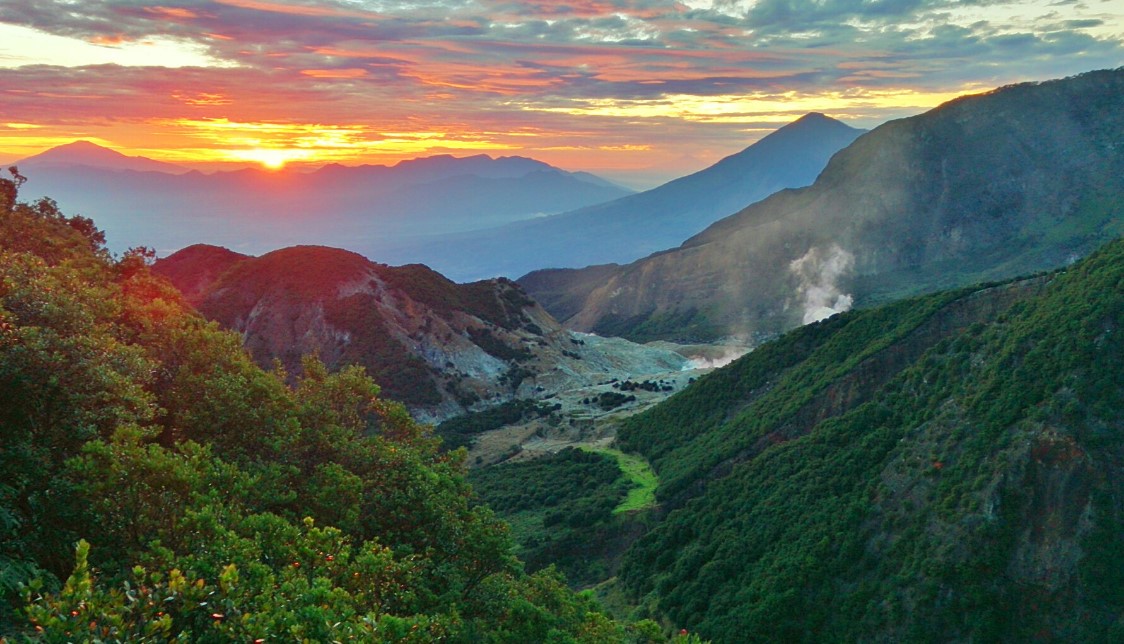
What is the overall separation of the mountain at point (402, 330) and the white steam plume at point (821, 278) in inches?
1673

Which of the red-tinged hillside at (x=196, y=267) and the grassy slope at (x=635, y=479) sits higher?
the red-tinged hillside at (x=196, y=267)

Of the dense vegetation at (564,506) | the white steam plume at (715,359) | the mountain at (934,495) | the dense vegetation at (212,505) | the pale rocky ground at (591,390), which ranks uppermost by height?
the dense vegetation at (212,505)

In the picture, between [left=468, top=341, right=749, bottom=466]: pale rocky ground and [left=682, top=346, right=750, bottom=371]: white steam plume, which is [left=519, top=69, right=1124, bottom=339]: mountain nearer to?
[left=682, top=346, right=750, bottom=371]: white steam plume

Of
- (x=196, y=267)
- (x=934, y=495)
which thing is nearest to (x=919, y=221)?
(x=196, y=267)

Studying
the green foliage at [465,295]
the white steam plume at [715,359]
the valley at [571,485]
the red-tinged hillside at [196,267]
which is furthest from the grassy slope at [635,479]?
the red-tinged hillside at [196,267]

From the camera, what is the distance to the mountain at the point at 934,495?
2294 centimetres

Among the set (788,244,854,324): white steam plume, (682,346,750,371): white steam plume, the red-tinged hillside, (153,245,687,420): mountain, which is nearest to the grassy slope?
(153,245,687,420): mountain

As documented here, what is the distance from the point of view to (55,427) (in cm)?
1286

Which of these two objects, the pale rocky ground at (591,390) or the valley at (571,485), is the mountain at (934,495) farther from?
the pale rocky ground at (591,390)

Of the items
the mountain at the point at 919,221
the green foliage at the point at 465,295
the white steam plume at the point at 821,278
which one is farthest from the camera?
the white steam plume at the point at 821,278

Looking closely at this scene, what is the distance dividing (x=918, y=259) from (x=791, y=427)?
11826 cm

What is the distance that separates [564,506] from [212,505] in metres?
34.2

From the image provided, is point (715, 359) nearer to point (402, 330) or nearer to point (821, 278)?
point (821, 278)

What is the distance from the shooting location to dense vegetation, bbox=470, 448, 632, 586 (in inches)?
1540
